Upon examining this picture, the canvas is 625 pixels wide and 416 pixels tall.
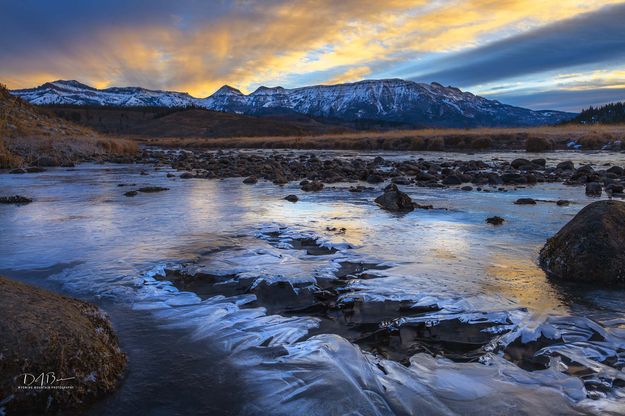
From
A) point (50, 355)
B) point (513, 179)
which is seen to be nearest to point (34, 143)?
point (513, 179)

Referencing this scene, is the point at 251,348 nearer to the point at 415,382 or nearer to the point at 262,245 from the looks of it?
the point at 415,382

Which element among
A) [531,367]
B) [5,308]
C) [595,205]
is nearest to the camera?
[5,308]

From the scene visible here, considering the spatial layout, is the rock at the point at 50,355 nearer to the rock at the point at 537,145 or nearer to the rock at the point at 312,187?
the rock at the point at 312,187

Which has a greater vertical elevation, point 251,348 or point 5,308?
point 5,308

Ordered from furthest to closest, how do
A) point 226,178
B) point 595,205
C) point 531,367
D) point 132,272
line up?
1. point 226,178
2. point 595,205
3. point 132,272
4. point 531,367

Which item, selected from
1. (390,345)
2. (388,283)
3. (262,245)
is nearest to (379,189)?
(262,245)

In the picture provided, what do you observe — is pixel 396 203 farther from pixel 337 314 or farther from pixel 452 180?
pixel 337 314

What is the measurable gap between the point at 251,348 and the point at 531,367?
2.14 meters

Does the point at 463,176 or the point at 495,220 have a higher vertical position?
the point at 463,176

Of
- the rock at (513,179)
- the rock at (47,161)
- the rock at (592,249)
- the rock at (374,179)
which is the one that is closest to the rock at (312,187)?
the rock at (374,179)

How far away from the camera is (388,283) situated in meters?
5.13

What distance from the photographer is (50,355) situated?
2.85m

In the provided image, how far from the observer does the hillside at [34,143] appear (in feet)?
78.9

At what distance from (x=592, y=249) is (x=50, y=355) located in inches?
220
